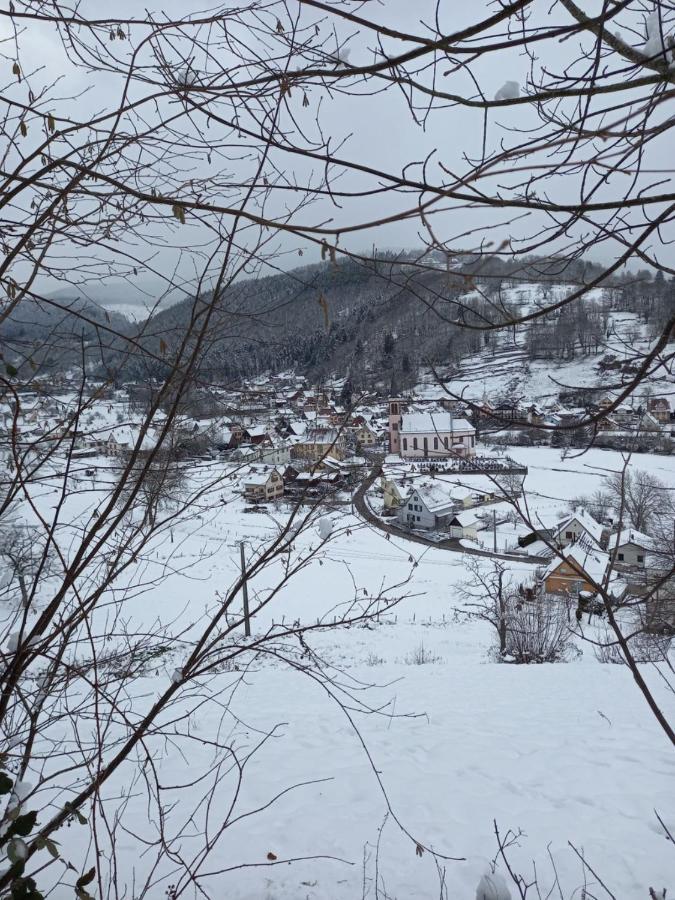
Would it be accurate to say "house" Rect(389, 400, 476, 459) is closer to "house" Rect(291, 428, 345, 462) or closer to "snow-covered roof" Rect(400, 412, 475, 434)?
"snow-covered roof" Rect(400, 412, 475, 434)

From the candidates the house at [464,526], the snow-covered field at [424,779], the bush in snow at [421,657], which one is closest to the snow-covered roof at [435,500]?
the house at [464,526]

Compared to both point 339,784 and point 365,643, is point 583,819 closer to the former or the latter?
point 339,784

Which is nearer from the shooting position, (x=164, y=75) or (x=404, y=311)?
(x=164, y=75)

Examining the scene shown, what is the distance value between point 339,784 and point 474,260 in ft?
12.3

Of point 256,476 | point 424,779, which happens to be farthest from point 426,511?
point 256,476

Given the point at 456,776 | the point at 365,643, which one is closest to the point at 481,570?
the point at 365,643

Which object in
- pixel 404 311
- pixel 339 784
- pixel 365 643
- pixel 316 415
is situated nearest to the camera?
pixel 404 311

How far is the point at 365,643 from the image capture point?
33.8 ft

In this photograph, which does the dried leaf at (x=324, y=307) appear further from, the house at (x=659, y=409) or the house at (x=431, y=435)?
the house at (x=659, y=409)

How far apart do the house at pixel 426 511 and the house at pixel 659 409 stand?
686 inches

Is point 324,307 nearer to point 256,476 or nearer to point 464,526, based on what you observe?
point 256,476

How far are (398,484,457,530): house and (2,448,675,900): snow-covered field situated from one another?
12.6 m

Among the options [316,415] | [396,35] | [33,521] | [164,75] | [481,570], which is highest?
[164,75]

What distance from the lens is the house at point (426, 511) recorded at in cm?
1973
